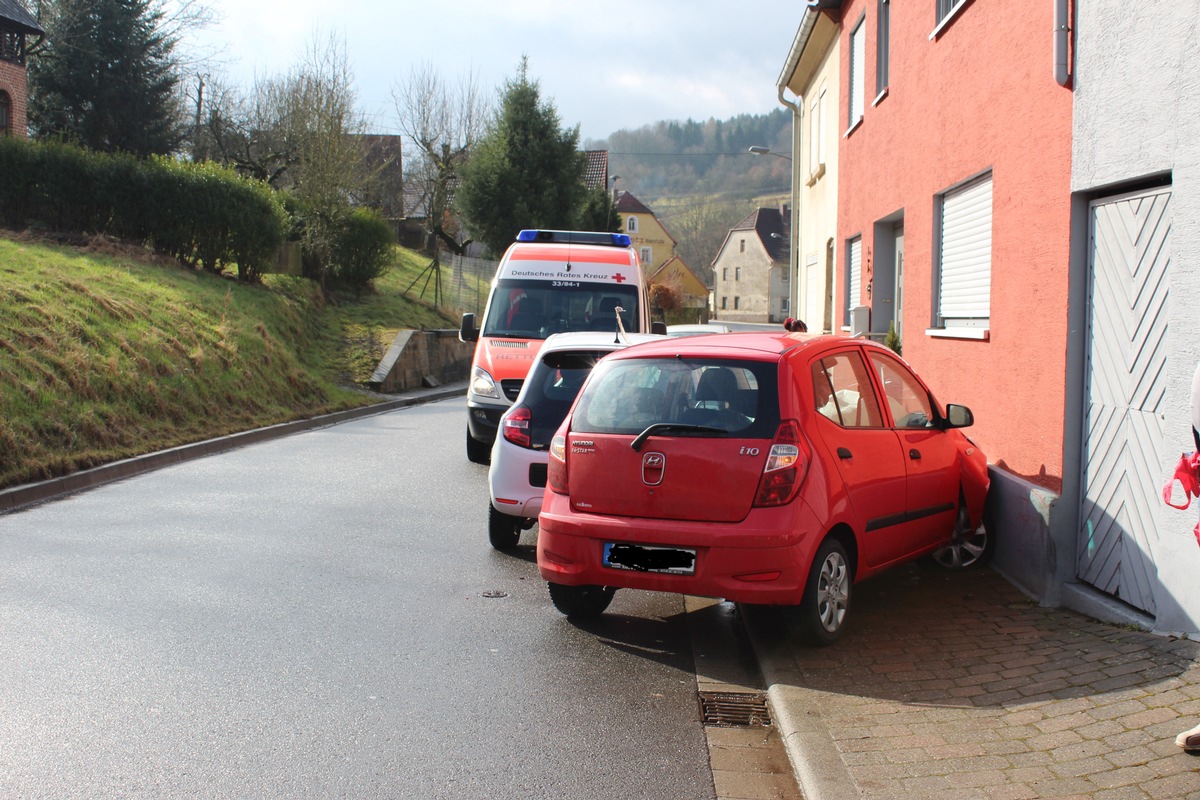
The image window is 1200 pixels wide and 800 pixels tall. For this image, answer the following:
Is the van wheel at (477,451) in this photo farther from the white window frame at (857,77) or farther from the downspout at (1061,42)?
Result: the downspout at (1061,42)

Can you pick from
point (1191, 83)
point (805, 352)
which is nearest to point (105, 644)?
point (805, 352)

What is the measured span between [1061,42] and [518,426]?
437 centimetres

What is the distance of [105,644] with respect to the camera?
18.5 ft

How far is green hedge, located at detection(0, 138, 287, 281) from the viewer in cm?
2095

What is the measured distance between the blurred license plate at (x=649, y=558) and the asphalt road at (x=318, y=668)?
20.2 inches

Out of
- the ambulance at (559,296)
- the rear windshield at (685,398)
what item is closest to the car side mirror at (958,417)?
the rear windshield at (685,398)

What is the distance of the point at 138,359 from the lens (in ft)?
48.4

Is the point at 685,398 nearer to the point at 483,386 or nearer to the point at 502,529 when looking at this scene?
the point at 502,529

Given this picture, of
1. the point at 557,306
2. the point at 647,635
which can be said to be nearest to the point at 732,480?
the point at 647,635

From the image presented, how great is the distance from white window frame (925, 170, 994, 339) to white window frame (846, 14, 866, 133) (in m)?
4.71

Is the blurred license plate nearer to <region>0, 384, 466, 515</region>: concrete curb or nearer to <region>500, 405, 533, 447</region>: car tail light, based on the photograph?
<region>500, 405, 533, 447</region>: car tail light

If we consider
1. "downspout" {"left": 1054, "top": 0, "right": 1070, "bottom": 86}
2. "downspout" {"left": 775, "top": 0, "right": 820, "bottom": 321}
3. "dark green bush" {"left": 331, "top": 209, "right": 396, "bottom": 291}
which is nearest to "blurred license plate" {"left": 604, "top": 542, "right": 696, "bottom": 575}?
"downspout" {"left": 1054, "top": 0, "right": 1070, "bottom": 86}

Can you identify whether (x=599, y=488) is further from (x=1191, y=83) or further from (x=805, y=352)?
(x=1191, y=83)

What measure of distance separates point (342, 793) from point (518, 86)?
137 ft
